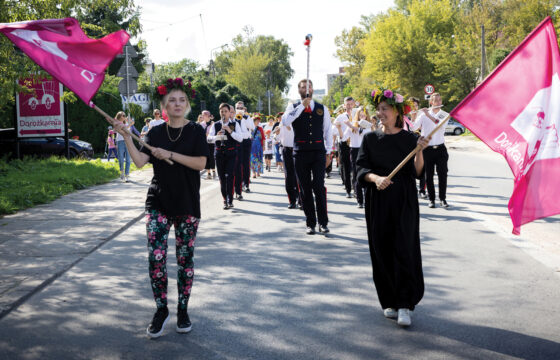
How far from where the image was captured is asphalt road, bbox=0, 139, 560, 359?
13.8ft

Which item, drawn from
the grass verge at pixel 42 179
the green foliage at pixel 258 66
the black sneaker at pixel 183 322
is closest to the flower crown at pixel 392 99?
the black sneaker at pixel 183 322

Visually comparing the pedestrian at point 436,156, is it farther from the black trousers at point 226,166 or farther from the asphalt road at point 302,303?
the black trousers at point 226,166

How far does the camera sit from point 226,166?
39.9 feet

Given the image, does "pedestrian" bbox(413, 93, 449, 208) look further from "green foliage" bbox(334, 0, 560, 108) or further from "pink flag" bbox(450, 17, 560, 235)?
"green foliage" bbox(334, 0, 560, 108)

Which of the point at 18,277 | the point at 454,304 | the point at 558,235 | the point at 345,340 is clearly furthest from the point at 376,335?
the point at 558,235

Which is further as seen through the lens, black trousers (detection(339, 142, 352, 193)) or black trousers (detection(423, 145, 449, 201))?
black trousers (detection(339, 142, 352, 193))

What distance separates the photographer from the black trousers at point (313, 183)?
8758mm

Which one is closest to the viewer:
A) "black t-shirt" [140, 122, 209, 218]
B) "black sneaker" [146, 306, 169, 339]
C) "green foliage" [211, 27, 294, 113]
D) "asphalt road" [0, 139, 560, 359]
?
"asphalt road" [0, 139, 560, 359]

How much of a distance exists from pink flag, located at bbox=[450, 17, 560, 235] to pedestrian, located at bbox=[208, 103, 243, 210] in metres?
7.86

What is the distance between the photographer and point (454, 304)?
5.21 metres

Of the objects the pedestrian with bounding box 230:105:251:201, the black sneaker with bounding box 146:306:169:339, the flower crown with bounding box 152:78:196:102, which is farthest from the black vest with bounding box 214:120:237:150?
the black sneaker with bounding box 146:306:169:339

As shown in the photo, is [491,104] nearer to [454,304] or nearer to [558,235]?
[454,304]

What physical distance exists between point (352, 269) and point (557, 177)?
2.70 m

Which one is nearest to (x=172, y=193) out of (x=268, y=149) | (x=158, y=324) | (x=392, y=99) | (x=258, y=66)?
(x=158, y=324)
